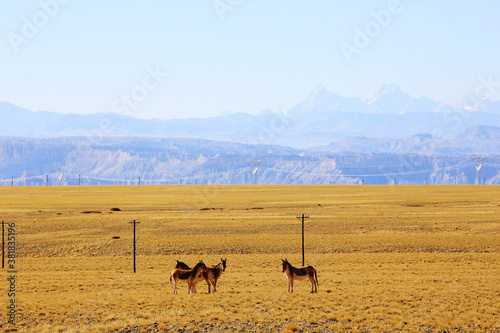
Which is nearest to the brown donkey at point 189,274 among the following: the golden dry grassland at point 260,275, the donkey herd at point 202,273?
the donkey herd at point 202,273

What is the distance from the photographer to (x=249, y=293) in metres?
29.3

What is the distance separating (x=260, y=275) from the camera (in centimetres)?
3675

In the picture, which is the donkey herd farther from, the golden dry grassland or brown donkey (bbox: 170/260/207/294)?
the golden dry grassland

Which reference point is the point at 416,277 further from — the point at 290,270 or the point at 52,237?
the point at 52,237

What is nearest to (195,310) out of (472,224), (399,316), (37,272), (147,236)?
Answer: (399,316)

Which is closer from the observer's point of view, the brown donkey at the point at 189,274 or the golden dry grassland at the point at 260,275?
the golden dry grassland at the point at 260,275

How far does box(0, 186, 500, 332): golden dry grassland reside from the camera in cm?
2458

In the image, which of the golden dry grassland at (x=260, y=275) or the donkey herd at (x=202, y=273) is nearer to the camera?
the golden dry grassland at (x=260, y=275)

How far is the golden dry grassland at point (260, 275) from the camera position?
24.6 m

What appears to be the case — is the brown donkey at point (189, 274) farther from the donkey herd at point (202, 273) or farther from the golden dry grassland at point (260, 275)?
the golden dry grassland at point (260, 275)

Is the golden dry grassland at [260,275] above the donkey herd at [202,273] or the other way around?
the other way around

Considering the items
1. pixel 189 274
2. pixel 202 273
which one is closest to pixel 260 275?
pixel 202 273

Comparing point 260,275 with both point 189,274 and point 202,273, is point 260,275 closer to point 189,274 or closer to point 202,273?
point 202,273

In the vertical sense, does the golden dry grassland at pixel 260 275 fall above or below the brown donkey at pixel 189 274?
below
